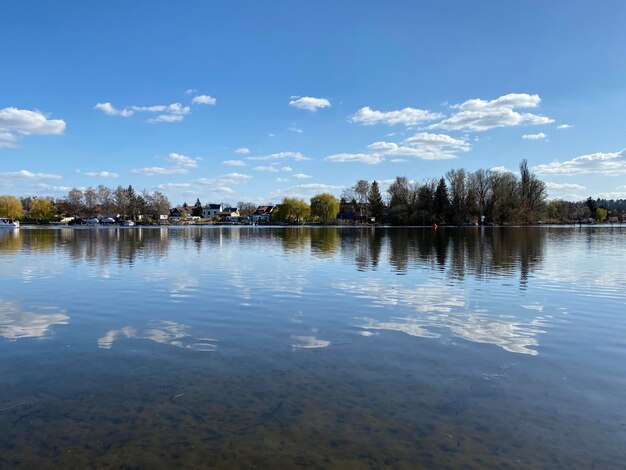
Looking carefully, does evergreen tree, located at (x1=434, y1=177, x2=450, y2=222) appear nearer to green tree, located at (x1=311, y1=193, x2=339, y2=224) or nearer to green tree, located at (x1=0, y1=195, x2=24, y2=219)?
green tree, located at (x1=311, y1=193, x2=339, y2=224)

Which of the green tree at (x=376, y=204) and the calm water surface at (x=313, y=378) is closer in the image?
the calm water surface at (x=313, y=378)

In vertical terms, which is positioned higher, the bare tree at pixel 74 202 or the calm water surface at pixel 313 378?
the bare tree at pixel 74 202

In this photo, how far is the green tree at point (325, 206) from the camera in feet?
469

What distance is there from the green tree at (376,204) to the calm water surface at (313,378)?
12324 centimetres

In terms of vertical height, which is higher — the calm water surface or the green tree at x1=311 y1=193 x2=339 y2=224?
the green tree at x1=311 y1=193 x2=339 y2=224

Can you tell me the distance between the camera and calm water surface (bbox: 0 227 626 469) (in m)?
5.27

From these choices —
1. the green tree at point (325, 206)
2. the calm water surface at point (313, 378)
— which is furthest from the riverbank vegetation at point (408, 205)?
the calm water surface at point (313, 378)

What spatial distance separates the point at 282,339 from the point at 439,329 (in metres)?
3.88

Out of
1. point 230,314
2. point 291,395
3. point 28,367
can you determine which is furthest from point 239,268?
point 291,395

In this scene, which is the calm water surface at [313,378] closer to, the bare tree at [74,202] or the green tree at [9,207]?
the green tree at [9,207]

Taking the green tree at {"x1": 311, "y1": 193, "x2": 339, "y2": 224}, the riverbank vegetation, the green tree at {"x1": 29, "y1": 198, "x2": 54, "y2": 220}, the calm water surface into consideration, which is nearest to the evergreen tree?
the riverbank vegetation

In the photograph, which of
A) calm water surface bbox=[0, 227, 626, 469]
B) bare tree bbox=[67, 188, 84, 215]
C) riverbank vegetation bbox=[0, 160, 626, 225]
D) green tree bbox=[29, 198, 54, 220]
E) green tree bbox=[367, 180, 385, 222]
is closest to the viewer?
calm water surface bbox=[0, 227, 626, 469]

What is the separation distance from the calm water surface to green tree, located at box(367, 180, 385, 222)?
123 m

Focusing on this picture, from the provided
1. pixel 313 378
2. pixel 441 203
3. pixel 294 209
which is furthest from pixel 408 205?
pixel 313 378
